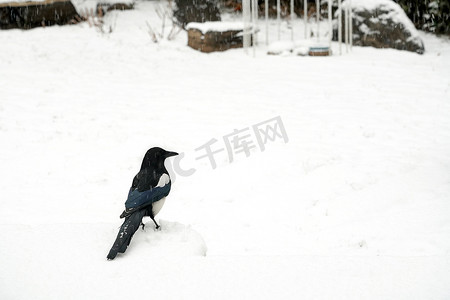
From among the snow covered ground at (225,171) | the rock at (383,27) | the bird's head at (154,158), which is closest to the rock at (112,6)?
the snow covered ground at (225,171)

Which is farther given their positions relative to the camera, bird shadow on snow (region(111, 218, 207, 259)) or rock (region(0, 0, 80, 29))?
rock (region(0, 0, 80, 29))

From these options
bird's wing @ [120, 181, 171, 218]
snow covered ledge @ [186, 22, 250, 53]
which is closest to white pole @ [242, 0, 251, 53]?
snow covered ledge @ [186, 22, 250, 53]

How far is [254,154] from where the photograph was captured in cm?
694

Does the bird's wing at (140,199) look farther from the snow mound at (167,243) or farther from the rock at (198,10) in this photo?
the rock at (198,10)

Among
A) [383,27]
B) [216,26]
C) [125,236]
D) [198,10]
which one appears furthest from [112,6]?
[125,236]

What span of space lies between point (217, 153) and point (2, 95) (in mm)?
4644

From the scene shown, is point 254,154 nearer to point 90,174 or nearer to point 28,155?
point 90,174

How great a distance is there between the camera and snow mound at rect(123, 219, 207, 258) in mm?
4027

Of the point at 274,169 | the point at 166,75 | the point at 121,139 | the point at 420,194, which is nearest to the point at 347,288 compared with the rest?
the point at 420,194

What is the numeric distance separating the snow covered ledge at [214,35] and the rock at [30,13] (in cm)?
365

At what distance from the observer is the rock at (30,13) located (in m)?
12.4

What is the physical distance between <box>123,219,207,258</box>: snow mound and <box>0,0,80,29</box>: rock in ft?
32.6

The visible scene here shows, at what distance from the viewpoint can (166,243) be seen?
4168mm

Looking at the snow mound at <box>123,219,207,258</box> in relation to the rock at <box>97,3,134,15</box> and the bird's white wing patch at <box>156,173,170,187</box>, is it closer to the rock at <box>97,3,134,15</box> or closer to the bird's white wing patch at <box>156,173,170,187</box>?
the bird's white wing patch at <box>156,173,170,187</box>
